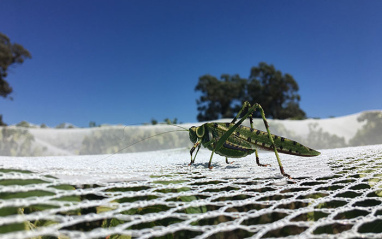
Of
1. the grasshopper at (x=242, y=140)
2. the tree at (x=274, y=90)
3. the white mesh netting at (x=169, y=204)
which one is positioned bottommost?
the white mesh netting at (x=169, y=204)

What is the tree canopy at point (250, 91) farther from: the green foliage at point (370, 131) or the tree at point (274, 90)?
the green foliage at point (370, 131)

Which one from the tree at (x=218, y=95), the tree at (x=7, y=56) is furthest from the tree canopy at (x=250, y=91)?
the tree at (x=7, y=56)

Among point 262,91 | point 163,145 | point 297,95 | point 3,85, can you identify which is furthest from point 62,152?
point 297,95

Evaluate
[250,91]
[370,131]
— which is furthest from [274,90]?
[370,131]

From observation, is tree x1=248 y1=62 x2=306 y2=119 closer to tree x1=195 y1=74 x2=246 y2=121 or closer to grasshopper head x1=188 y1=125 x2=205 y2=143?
tree x1=195 y1=74 x2=246 y2=121

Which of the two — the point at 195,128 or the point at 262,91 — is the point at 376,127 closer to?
the point at 195,128

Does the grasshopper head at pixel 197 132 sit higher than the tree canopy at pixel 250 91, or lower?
lower
